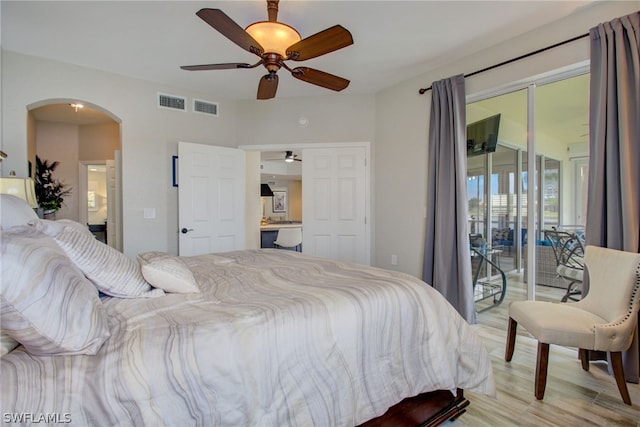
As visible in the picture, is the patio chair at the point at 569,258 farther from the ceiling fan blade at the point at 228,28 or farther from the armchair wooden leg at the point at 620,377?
the ceiling fan blade at the point at 228,28

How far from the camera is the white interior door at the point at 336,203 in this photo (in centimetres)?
427

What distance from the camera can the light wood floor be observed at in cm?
176

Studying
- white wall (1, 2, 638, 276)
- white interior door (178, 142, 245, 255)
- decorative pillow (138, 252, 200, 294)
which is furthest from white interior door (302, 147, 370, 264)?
decorative pillow (138, 252, 200, 294)

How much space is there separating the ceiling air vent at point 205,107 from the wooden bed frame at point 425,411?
4.06 meters

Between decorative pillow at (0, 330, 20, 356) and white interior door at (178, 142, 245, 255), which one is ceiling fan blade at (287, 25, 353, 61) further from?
white interior door at (178, 142, 245, 255)

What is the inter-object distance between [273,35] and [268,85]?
472 millimetres

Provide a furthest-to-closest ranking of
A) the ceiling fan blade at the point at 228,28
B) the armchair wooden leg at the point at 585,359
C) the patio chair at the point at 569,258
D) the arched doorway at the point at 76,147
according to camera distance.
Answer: the arched doorway at the point at 76,147
the patio chair at the point at 569,258
the armchair wooden leg at the point at 585,359
the ceiling fan blade at the point at 228,28

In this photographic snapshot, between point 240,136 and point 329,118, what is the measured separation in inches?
51.3

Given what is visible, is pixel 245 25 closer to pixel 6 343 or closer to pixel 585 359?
pixel 6 343

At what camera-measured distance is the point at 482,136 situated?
3453mm

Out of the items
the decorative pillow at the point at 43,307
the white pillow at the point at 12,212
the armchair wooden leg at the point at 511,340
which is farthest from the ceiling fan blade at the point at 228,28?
the armchair wooden leg at the point at 511,340

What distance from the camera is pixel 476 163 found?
11.4 ft

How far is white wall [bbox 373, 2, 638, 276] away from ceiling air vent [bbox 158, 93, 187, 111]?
2.53m

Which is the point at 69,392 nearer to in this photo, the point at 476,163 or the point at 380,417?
the point at 380,417
